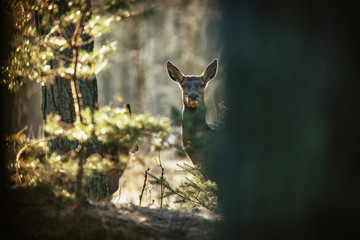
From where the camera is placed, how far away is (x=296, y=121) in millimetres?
2939

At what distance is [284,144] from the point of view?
2.96 metres

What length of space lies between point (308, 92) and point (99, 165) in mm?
2282

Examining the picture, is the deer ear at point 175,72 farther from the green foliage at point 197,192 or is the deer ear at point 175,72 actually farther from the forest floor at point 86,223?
the forest floor at point 86,223

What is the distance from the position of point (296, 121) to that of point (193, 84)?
6300 mm

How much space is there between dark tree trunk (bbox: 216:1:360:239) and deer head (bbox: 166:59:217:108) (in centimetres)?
536

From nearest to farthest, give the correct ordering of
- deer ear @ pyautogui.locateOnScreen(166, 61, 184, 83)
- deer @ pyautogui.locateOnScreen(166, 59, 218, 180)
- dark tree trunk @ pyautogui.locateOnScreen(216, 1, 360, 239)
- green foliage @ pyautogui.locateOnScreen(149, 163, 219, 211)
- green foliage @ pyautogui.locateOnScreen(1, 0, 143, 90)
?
dark tree trunk @ pyautogui.locateOnScreen(216, 1, 360, 239) < green foliage @ pyautogui.locateOnScreen(1, 0, 143, 90) < green foliage @ pyautogui.locateOnScreen(149, 163, 219, 211) < deer @ pyautogui.locateOnScreen(166, 59, 218, 180) < deer ear @ pyautogui.locateOnScreen(166, 61, 184, 83)

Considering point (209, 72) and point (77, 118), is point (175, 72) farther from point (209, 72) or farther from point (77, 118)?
point (77, 118)

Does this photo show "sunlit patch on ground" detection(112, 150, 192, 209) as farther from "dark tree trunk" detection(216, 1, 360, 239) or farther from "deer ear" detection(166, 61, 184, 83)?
"deer ear" detection(166, 61, 184, 83)

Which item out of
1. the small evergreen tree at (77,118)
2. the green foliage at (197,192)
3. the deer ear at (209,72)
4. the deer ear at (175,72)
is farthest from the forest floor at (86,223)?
the deer ear at (175,72)

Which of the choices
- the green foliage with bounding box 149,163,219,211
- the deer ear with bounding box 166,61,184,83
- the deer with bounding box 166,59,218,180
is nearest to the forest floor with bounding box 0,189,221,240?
the green foliage with bounding box 149,163,219,211

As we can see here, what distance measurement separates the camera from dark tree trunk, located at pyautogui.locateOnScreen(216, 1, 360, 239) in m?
2.89

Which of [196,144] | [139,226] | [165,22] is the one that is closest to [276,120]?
[196,144]

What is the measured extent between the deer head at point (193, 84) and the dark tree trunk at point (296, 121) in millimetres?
5357

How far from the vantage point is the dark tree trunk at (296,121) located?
2895mm
